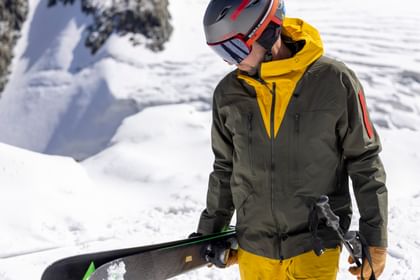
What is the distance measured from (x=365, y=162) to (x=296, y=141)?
0.31 m

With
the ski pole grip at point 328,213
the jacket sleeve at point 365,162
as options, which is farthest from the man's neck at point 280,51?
the ski pole grip at point 328,213

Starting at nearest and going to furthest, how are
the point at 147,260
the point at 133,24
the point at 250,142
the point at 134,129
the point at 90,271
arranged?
the point at 90,271 → the point at 250,142 → the point at 147,260 → the point at 134,129 → the point at 133,24

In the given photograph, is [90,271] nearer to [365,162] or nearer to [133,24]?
[365,162]

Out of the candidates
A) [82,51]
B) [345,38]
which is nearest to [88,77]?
[82,51]

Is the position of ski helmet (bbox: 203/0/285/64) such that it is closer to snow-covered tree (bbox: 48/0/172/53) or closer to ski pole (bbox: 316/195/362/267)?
ski pole (bbox: 316/195/362/267)

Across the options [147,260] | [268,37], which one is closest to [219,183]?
[147,260]

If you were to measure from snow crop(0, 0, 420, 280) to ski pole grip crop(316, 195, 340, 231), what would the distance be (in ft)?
9.03

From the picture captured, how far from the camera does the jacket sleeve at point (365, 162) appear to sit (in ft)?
8.09

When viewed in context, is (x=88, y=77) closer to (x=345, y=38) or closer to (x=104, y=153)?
(x=104, y=153)

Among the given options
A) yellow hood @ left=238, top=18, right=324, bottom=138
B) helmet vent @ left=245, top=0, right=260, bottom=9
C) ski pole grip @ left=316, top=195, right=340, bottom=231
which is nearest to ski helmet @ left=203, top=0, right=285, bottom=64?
helmet vent @ left=245, top=0, right=260, bottom=9

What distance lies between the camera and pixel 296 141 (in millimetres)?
2500

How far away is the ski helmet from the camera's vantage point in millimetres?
2492

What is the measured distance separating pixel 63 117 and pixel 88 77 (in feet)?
3.70

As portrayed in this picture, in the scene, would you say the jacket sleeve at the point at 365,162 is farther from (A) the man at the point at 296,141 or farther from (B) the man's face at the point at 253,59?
(B) the man's face at the point at 253,59
